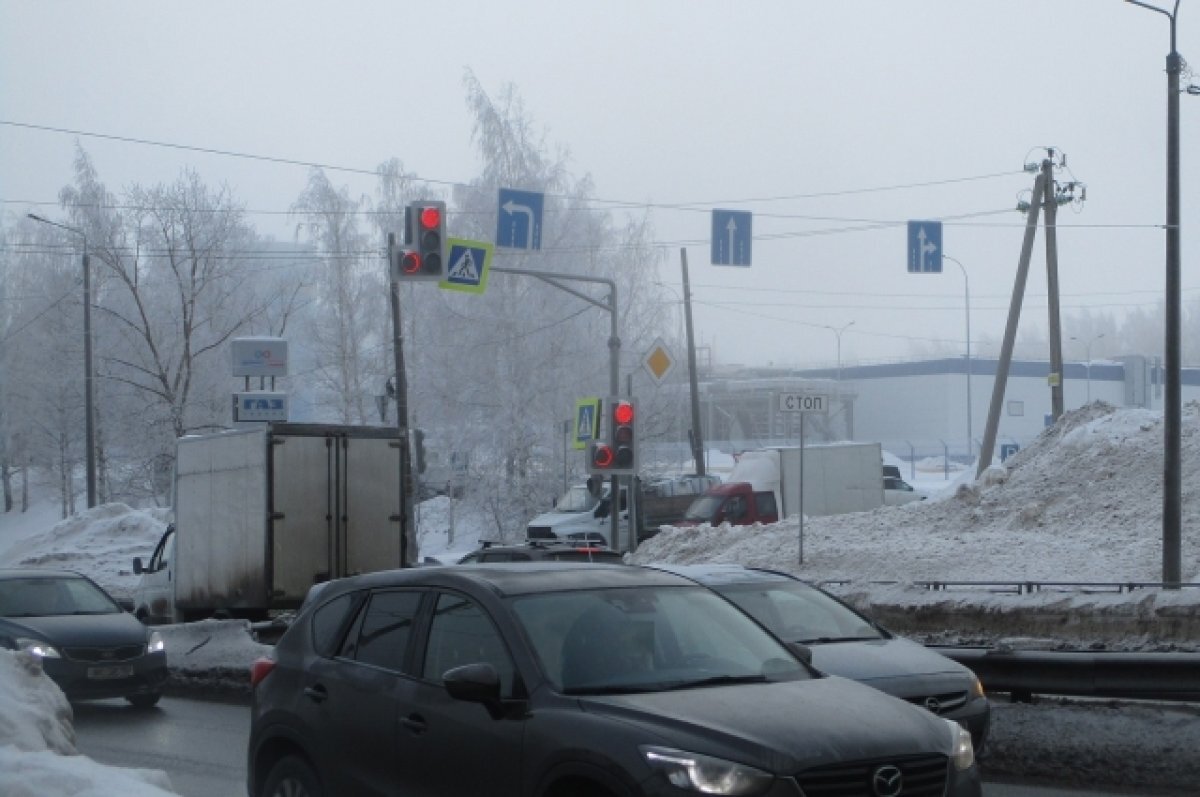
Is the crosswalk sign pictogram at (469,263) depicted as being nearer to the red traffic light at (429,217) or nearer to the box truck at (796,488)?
the red traffic light at (429,217)

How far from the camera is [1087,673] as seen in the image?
440 inches

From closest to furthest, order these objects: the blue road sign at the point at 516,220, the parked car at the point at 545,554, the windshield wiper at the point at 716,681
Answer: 1. the windshield wiper at the point at 716,681
2. the parked car at the point at 545,554
3. the blue road sign at the point at 516,220

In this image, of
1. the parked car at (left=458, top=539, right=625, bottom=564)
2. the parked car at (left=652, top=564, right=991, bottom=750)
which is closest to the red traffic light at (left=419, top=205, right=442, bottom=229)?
the parked car at (left=458, top=539, right=625, bottom=564)

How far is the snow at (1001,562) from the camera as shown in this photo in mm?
9398

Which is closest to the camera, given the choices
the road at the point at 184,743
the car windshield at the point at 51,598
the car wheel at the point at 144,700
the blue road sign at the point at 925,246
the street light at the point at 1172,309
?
the road at the point at 184,743

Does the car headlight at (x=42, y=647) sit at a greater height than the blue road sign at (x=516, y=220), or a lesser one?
lesser

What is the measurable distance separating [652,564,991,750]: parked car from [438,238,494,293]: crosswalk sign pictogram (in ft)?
41.6

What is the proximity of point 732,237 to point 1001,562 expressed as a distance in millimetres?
7461

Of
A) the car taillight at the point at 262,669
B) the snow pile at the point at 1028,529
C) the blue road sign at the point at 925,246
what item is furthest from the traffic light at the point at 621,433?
the car taillight at the point at 262,669

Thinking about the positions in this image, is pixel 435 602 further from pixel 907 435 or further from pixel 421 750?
pixel 907 435

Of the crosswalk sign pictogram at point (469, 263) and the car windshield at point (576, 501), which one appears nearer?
the crosswalk sign pictogram at point (469, 263)

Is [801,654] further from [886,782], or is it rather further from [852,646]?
[852,646]

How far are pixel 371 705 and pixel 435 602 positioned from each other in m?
0.56

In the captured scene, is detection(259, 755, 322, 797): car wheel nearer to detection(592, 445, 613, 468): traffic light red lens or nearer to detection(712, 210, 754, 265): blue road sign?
detection(592, 445, 613, 468): traffic light red lens
